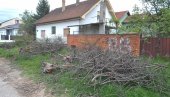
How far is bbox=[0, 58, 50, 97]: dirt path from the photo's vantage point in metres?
8.20

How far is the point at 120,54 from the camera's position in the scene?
29.8 feet

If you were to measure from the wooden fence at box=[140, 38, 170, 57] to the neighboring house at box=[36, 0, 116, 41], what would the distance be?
1343 centimetres

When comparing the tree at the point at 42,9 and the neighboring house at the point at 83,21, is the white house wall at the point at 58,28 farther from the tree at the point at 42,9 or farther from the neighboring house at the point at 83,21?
the tree at the point at 42,9

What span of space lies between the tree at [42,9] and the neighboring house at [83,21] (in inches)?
286

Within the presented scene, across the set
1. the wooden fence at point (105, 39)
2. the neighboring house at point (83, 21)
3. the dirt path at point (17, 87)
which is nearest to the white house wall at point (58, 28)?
the neighboring house at point (83, 21)

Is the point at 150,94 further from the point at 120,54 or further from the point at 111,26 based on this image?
the point at 111,26

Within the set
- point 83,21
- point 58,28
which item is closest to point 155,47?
point 83,21

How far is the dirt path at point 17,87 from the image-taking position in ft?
26.9

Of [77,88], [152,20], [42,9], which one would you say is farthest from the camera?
[42,9]

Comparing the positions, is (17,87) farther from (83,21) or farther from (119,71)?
(83,21)

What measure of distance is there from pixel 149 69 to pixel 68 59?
4001 mm

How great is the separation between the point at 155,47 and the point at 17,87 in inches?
294

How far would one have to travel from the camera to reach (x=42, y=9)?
44688 millimetres

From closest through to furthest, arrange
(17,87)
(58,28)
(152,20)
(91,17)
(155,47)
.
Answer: (17,87) < (155,47) < (152,20) < (91,17) < (58,28)
